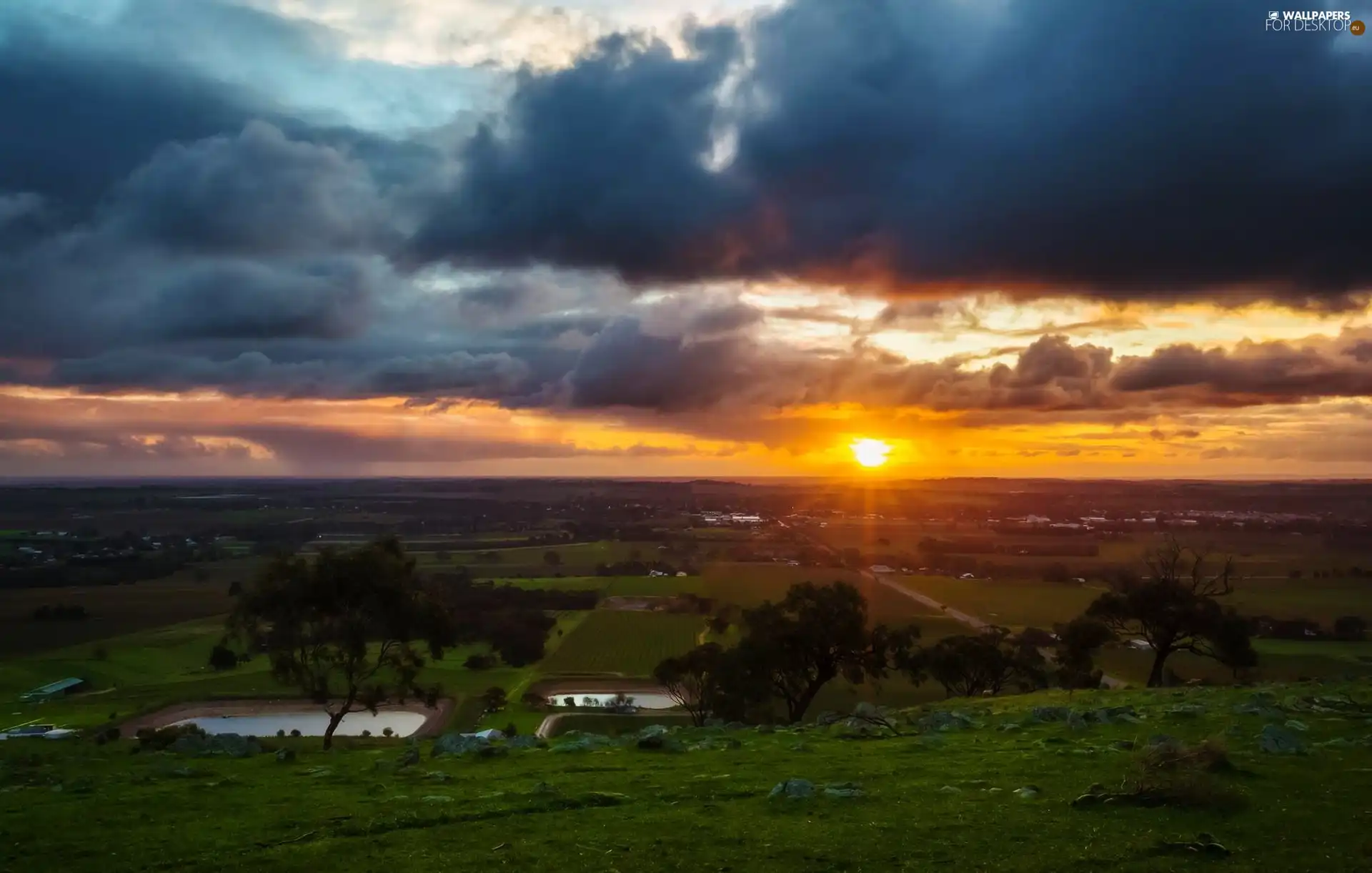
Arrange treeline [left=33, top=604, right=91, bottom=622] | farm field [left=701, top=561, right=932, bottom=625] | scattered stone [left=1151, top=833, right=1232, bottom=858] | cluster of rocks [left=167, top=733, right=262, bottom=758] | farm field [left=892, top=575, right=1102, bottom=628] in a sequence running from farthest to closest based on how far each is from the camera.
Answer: farm field [left=701, top=561, right=932, bottom=625] < farm field [left=892, top=575, right=1102, bottom=628] < treeline [left=33, top=604, right=91, bottom=622] < cluster of rocks [left=167, top=733, right=262, bottom=758] < scattered stone [left=1151, top=833, right=1232, bottom=858]

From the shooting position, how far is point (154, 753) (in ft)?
95.9

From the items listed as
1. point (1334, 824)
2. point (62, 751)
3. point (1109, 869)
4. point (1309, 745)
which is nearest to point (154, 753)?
point (62, 751)

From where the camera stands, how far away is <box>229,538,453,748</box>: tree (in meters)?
39.8

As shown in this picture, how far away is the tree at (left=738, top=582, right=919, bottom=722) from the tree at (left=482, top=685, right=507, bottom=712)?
121 ft

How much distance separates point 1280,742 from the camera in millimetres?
21562

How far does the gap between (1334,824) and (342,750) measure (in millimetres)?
31927

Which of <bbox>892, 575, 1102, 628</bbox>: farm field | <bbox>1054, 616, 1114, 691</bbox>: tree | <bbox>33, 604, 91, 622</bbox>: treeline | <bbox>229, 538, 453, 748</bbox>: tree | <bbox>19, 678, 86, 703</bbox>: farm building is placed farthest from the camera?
<bbox>892, 575, 1102, 628</bbox>: farm field

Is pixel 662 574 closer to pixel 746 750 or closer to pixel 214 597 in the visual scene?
pixel 214 597

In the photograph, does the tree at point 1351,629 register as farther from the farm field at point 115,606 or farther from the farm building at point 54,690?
the farm field at point 115,606

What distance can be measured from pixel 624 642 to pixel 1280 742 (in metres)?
105

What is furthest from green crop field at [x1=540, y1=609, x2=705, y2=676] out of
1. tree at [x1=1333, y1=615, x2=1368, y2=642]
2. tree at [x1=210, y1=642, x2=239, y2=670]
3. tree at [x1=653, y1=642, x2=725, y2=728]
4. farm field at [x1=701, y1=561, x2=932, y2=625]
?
tree at [x1=1333, y1=615, x2=1368, y2=642]

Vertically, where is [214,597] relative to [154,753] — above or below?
below

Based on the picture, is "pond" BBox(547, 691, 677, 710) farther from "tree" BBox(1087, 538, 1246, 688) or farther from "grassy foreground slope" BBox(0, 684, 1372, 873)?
"grassy foreground slope" BBox(0, 684, 1372, 873)

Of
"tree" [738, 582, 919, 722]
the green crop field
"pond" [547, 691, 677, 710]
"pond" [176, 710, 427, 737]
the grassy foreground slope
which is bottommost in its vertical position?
the green crop field
